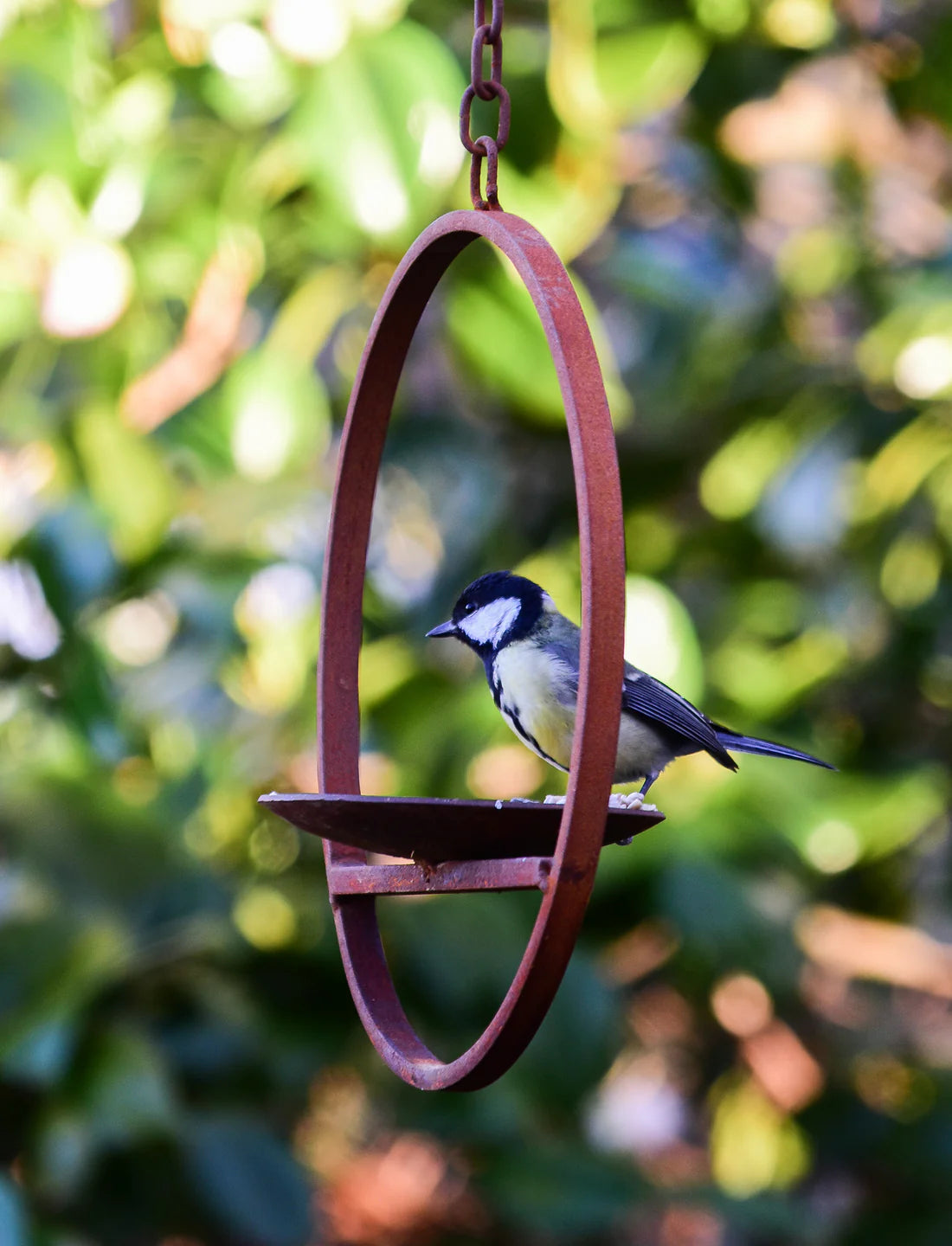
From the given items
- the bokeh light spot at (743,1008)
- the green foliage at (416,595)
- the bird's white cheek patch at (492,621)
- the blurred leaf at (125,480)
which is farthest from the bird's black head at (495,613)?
the bokeh light spot at (743,1008)

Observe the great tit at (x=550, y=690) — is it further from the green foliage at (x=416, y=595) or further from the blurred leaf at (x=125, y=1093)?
the blurred leaf at (x=125, y=1093)

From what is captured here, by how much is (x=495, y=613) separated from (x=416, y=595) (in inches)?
53.1

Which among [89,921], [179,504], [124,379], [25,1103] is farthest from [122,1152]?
[124,379]

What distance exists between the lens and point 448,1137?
276 centimetres

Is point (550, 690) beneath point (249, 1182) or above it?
above

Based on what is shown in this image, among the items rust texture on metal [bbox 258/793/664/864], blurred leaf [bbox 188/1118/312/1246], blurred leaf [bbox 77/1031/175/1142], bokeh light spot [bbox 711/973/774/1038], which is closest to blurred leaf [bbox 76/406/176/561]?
blurred leaf [bbox 77/1031/175/1142]

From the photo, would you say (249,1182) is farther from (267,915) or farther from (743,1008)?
(743,1008)

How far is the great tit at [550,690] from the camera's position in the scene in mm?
1500

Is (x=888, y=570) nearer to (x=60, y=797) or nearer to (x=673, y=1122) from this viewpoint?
(x=60, y=797)

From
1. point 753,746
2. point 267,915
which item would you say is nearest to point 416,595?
point 267,915

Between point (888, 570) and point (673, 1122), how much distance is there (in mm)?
2205

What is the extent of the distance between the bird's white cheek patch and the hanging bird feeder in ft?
1.08

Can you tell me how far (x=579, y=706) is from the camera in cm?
94

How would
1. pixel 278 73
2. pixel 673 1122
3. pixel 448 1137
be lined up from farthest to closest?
pixel 673 1122 → pixel 448 1137 → pixel 278 73
